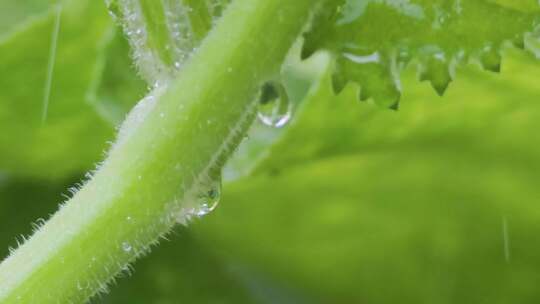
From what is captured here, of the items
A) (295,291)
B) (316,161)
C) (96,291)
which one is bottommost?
(295,291)

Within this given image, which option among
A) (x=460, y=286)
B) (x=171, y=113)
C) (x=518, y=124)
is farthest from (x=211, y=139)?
(x=460, y=286)

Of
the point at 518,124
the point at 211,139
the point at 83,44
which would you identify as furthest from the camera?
the point at 83,44

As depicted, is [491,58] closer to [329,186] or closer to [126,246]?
[126,246]

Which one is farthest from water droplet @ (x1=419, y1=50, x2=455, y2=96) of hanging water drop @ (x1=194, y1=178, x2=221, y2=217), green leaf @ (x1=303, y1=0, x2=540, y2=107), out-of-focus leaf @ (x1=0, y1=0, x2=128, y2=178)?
out-of-focus leaf @ (x1=0, y1=0, x2=128, y2=178)

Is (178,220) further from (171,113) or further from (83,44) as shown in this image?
(83,44)

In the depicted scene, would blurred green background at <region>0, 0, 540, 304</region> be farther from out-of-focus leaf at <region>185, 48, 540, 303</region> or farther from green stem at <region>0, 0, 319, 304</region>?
green stem at <region>0, 0, 319, 304</region>

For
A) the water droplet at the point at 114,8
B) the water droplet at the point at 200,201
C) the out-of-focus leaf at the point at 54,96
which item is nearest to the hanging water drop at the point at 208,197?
the water droplet at the point at 200,201

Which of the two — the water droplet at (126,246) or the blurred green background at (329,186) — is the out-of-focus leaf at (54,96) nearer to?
the blurred green background at (329,186)

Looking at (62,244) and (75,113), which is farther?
Result: (75,113)
